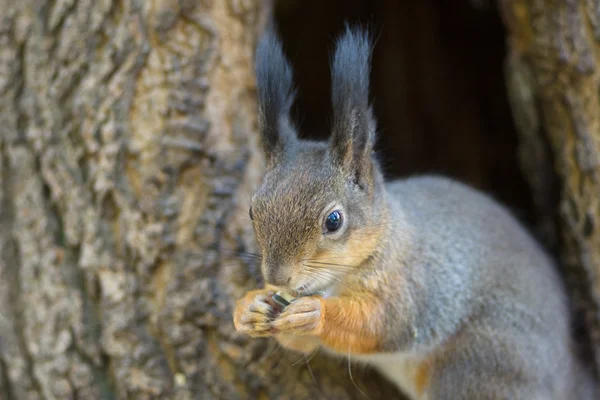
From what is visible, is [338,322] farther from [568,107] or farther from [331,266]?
[568,107]

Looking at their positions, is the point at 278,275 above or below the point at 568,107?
below

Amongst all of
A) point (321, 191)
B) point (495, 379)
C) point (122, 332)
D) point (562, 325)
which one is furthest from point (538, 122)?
point (122, 332)

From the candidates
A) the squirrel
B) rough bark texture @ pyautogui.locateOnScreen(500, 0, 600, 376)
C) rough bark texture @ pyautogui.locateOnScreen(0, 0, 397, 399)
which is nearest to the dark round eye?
the squirrel

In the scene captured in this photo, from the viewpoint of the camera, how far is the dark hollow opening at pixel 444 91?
4371 millimetres

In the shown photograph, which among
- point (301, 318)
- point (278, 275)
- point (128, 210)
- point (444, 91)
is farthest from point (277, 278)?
point (444, 91)

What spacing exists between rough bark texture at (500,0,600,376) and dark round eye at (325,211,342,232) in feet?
4.24

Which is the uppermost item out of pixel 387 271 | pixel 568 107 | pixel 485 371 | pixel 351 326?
pixel 568 107

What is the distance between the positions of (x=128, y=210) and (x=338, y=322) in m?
0.97

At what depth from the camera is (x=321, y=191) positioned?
2088 millimetres

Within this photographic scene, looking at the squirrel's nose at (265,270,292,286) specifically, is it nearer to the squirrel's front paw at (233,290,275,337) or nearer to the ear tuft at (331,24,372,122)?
the squirrel's front paw at (233,290,275,337)

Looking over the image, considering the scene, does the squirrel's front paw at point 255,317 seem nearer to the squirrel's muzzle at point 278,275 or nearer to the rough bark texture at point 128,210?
the squirrel's muzzle at point 278,275

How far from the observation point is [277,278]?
6.49 ft

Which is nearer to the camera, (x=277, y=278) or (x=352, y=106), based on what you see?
(x=277, y=278)

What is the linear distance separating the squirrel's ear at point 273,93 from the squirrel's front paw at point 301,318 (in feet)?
1.74
